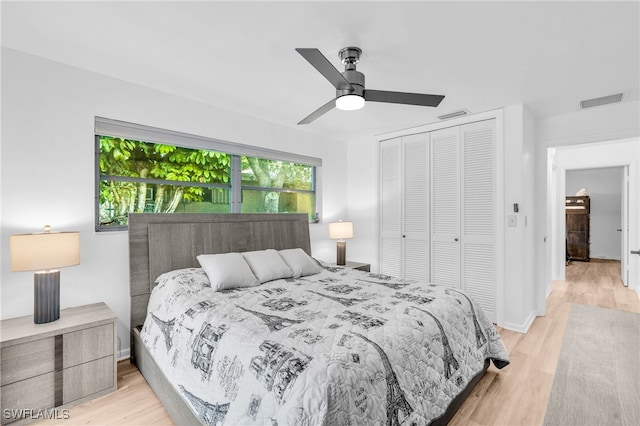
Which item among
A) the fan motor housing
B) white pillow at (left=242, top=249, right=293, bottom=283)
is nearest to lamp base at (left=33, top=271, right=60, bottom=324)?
white pillow at (left=242, top=249, right=293, bottom=283)

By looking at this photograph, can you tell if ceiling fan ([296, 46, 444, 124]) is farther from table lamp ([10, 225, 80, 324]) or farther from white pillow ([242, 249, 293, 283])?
table lamp ([10, 225, 80, 324])

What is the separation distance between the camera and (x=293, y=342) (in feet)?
4.89

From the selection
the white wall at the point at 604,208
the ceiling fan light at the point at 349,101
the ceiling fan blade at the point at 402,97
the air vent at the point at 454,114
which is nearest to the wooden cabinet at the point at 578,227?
the white wall at the point at 604,208

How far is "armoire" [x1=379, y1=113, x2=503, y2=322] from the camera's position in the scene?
351cm

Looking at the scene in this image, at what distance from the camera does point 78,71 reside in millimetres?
2477

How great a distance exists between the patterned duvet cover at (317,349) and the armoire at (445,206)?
1.43 meters

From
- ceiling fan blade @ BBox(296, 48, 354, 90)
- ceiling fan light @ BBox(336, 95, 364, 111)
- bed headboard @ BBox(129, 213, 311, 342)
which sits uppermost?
A: ceiling fan blade @ BBox(296, 48, 354, 90)

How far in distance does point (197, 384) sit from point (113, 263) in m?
1.56

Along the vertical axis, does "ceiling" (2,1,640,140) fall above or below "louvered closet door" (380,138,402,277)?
above

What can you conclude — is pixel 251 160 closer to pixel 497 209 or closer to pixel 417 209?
pixel 417 209

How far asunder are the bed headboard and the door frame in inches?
164

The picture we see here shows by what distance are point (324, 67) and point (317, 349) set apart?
1.57 m

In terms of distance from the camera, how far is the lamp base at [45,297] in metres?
2.04

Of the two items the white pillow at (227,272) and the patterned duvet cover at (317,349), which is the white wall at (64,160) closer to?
the patterned duvet cover at (317,349)
